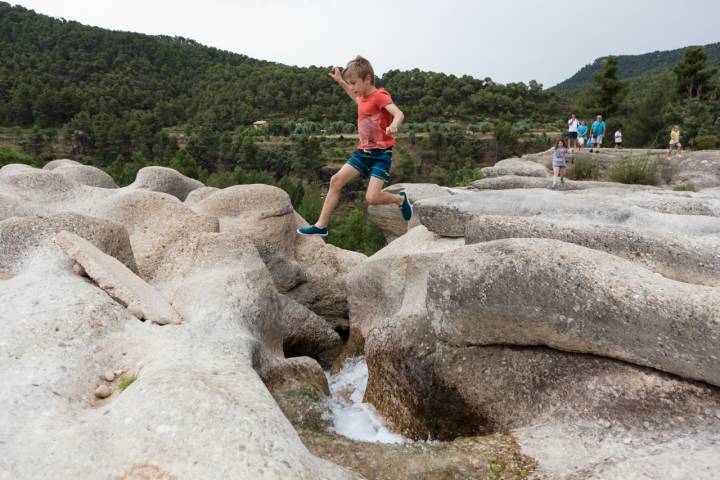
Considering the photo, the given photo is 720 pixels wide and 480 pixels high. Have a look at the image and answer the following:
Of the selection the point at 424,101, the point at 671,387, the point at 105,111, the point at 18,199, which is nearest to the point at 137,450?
the point at 671,387

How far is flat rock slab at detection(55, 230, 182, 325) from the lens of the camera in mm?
5113

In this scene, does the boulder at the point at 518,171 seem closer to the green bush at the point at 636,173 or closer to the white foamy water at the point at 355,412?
the green bush at the point at 636,173

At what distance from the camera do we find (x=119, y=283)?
527 centimetres

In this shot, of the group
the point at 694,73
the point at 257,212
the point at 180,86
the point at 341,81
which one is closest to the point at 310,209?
the point at 257,212

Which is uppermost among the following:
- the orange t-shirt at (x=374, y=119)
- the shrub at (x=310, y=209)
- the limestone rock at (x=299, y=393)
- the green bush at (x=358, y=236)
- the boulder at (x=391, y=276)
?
the orange t-shirt at (x=374, y=119)

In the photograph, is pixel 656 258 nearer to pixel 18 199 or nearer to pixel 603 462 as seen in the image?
pixel 603 462

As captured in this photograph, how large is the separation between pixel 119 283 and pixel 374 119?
3.27 m

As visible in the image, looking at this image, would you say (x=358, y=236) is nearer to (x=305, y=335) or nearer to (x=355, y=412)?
(x=305, y=335)

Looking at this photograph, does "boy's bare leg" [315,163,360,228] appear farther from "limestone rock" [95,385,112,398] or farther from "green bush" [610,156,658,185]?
"green bush" [610,156,658,185]

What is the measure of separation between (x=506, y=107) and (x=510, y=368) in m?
99.4

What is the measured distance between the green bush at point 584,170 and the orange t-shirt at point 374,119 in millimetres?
8636

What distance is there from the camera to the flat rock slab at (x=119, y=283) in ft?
16.8

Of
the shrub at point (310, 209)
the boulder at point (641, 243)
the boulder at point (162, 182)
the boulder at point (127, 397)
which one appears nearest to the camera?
the boulder at point (127, 397)

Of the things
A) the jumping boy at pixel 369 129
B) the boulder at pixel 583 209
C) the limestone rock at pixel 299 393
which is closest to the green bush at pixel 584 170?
the boulder at pixel 583 209
